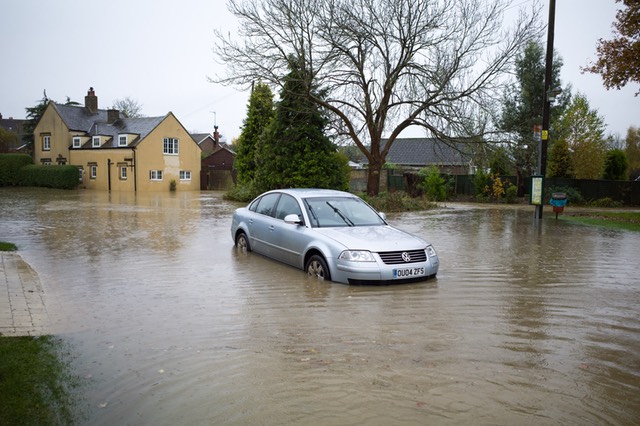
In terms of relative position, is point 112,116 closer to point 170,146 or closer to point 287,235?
point 170,146

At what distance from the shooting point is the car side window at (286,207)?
9.77 metres

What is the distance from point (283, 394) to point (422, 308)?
3.21 meters

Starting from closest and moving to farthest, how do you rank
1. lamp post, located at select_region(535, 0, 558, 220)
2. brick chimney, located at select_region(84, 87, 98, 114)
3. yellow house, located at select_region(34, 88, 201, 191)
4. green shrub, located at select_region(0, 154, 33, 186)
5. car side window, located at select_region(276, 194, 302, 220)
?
car side window, located at select_region(276, 194, 302, 220), lamp post, located at select_region(535, 0, 558, 220), green shrub, located at select_region(0, 154, 33, 186), yellow house, located at select_region(34, 88, 201, 191), brick chimney, located at select_region(84, 87, 98, 114)

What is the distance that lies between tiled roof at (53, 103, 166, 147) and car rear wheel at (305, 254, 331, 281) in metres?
41.0

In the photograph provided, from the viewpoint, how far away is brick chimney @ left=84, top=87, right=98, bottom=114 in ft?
172

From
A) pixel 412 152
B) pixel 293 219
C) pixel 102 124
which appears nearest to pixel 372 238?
pixel 293 219

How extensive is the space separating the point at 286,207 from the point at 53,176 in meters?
40.8

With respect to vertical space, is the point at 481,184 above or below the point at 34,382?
above

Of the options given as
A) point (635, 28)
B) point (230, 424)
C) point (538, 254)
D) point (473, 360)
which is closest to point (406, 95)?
point (635, 28)

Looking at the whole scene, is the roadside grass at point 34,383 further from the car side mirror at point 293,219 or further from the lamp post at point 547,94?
the lamp post at point 547,94

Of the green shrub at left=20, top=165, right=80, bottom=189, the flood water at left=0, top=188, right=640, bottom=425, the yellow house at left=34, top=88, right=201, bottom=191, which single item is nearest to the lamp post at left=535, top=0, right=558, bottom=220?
the flood water at left=0, top=188, right=640, bottom=425

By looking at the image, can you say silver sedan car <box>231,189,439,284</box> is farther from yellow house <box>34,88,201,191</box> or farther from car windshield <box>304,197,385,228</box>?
yellow house <box>34,88,201,191</box>

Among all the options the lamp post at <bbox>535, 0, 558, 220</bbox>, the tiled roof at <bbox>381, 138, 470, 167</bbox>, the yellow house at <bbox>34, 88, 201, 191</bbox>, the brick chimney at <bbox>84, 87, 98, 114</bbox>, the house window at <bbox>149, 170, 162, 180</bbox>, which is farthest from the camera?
the tiled roof at <bbox>381, 138, 470, 167</bbox>

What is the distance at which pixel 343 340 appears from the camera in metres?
5.77
